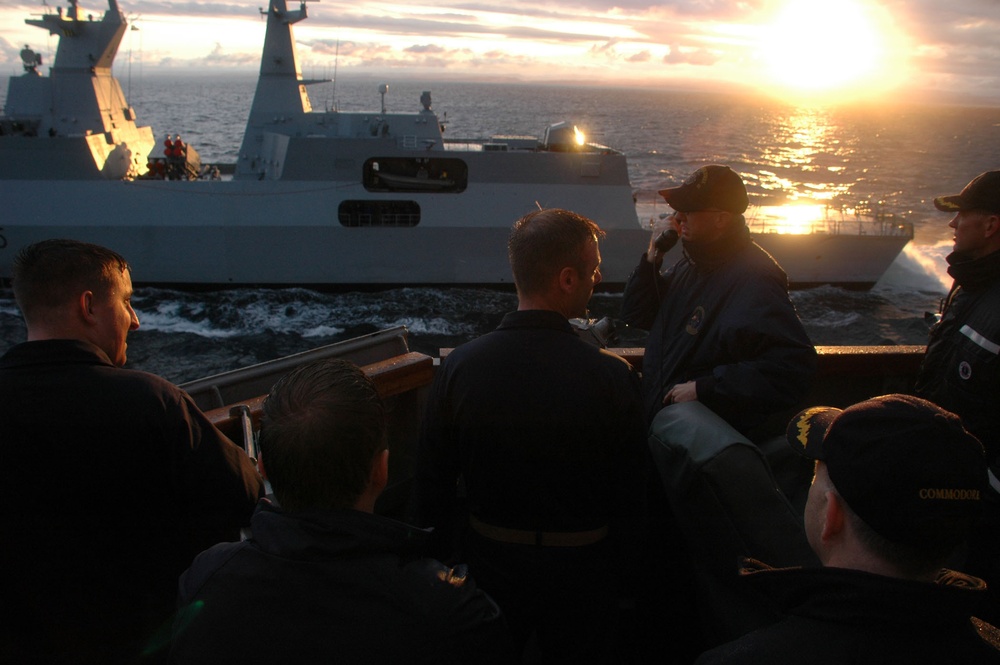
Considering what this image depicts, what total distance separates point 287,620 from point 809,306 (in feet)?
52.6

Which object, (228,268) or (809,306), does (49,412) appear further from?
(809,306)

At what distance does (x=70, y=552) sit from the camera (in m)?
1.48

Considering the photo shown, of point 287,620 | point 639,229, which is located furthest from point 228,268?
point 287,620

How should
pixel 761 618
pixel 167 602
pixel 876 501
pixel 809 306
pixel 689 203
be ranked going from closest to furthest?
pixel 876 501 < pixel 761 618 < pixel 167 602 < pixel 689 203 < pixel 809 306

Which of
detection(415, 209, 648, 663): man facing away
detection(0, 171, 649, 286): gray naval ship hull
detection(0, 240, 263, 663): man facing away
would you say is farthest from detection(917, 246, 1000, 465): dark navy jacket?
detection(0, 171, 649, 286): gray naval ship hull

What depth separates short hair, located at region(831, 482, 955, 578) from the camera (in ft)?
3.08

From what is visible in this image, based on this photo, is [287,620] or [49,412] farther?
[49,412]

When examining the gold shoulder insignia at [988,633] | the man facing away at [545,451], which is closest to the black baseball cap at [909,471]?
the gold shoulder insignia at [988,633]

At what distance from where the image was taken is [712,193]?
227 centimetres

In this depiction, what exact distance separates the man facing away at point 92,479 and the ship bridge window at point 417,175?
13010 millimetres

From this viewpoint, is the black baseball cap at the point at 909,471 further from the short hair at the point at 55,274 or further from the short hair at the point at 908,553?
the short hair at the point at 55,274

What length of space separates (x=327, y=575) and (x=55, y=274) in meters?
1.12

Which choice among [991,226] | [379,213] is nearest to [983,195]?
[991,226]

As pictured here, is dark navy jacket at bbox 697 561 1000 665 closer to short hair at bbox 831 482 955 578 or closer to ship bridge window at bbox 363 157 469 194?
short hair at bbox 831 482 955 578
